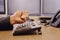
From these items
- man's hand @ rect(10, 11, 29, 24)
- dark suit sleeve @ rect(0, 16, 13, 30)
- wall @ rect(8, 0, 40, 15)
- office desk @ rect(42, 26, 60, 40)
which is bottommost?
office desk @ rect(42, 26, 60, 40)

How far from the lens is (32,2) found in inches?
111

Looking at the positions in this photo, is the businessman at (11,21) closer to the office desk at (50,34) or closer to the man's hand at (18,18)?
the man's hand at (18,18)

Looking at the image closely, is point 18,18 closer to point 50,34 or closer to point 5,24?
point 5,24

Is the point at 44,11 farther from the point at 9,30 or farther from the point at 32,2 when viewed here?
the point at 9,30

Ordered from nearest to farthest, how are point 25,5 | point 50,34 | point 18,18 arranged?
point 50,34 < point 18,18 < point 25,5

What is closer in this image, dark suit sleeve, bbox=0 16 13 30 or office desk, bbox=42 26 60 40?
office desk, bbox=42 26 60 40

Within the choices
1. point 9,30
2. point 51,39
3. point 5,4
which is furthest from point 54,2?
point 51,39

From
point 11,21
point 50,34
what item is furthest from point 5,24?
point 50,34

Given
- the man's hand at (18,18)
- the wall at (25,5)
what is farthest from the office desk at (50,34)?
the wall at (25,5)

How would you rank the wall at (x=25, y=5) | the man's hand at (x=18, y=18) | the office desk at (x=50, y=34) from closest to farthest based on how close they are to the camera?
the office desk at (x=50, y=34)
the man's hand at (x=18, y=18)
the wall at (x=25, y=5)

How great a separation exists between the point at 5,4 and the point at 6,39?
5.98 feet

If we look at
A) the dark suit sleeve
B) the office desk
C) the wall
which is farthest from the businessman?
the wall

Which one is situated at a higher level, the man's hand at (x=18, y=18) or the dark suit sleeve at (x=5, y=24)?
the man's hand at (x=18, y=18)

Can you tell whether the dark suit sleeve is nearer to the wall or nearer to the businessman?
the businessman
